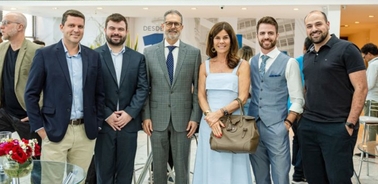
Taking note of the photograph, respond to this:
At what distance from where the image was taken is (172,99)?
2.90 metres

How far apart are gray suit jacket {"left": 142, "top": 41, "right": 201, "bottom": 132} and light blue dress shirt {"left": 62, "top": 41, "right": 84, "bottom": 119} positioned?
0.54 metres

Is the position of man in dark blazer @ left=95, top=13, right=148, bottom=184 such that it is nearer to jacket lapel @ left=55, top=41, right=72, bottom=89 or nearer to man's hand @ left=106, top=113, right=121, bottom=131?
man's hand @ left=106, top=113, right=121, bottom=131

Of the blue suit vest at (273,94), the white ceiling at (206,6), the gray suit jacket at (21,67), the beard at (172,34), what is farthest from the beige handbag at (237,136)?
the white ceiling at (206,6)

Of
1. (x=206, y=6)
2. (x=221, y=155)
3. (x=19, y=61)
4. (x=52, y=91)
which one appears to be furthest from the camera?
(x=206, y=6)

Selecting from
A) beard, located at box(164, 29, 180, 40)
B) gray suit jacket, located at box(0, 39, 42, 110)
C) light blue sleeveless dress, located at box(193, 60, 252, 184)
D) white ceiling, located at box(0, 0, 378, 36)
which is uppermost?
white ceiling, located at box(0, 0, 378, 36)

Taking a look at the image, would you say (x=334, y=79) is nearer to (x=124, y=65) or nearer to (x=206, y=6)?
(x=124, y=65)

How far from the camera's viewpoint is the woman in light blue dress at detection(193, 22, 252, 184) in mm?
2752

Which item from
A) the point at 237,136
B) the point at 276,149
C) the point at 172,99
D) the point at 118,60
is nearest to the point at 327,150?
the point at 276,149

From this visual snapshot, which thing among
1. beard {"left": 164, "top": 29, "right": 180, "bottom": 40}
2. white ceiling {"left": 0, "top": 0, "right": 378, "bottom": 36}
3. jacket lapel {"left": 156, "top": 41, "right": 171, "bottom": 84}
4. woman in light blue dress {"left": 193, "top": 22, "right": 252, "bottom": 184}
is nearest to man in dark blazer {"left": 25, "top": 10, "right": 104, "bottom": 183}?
jacket lapel {"left": 156, "top": 41, "right": 171, "bottom": 84}

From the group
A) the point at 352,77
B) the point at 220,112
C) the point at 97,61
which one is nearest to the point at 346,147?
the point at 352,77

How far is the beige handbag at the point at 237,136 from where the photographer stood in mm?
2578

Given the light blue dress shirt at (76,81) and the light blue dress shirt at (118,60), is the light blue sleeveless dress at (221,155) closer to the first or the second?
the light blue dress shirt at (118,60)

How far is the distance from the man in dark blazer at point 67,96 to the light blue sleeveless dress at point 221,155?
0.85m

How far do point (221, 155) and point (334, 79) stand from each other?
1022mm
